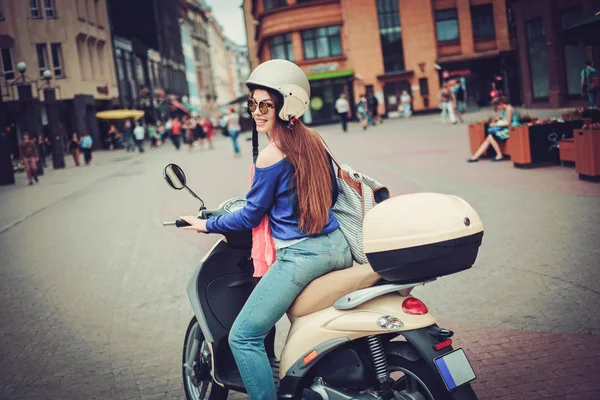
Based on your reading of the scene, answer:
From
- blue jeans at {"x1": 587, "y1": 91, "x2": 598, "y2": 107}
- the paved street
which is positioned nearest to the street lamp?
the paved street

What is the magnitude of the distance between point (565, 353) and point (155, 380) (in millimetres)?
2522

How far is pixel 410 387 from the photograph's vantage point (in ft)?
10.0

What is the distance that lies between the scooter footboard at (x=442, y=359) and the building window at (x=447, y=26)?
46442mm

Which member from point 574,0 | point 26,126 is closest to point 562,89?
point 574,0

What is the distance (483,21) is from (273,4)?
15122mm

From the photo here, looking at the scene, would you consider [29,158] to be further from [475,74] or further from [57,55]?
[475,74]

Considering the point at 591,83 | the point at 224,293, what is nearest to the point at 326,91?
the point at 591,83

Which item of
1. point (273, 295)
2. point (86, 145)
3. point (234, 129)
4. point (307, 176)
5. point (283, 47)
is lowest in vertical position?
point (273, 295)

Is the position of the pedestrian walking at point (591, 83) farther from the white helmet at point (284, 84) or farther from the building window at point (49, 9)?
the white helmet at point (284, 84)

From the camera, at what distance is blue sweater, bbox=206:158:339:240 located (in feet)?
11.0

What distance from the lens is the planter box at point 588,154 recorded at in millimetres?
10906

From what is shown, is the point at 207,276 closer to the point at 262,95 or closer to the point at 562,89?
the point at 262,95

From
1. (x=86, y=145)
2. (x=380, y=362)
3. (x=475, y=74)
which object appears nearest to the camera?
(x=380, y=362)

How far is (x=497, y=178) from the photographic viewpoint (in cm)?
1296
